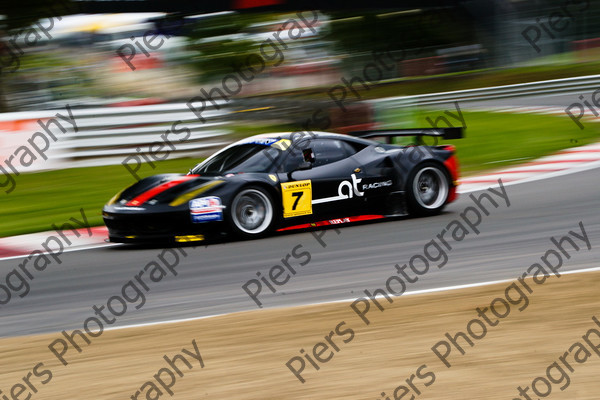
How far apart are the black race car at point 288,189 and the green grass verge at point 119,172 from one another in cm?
213

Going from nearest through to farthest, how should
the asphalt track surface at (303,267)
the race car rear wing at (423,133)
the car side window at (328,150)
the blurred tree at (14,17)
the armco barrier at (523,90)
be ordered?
the asphalt track surface at (303,267), the car side window at (328,150), the race car rear wing at (423,133), the blurred tree at (14,17), the armco barrier at (523,90)

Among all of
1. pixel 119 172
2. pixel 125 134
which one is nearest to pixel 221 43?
pixel 125 134

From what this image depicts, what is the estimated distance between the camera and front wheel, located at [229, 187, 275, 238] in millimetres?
8109

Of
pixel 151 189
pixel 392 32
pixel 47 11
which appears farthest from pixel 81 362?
pixel 392 32

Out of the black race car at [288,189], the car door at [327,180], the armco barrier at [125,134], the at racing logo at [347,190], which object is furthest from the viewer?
the armco barrier at [125,134]

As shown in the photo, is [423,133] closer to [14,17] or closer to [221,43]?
[14,17]

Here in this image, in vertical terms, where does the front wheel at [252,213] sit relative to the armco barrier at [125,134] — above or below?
below

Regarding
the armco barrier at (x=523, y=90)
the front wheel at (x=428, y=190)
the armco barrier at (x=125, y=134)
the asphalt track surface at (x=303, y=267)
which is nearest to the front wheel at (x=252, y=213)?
the asphalt track surface at (x=303, y=267)

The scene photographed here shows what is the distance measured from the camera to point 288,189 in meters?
8.29

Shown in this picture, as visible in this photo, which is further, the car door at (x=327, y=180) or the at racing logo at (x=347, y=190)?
the at racing logo at (x=347, y=190)

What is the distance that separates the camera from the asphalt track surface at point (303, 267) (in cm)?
598

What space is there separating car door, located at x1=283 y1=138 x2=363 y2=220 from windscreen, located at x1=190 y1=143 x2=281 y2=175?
0.21 metres

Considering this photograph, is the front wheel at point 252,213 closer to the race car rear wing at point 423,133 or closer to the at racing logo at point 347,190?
the at racing logo at point 347,190

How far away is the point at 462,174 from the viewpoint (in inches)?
475
